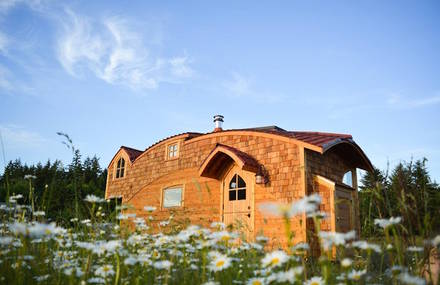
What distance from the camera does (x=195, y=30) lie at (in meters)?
9.53

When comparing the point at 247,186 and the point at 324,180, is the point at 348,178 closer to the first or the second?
the point at 324,180

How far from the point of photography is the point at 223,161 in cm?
928

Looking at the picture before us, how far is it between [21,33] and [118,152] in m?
6.88

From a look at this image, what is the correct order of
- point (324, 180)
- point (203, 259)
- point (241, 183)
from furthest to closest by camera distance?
point (241, 183) → point (324, 180) → point (203, 259)

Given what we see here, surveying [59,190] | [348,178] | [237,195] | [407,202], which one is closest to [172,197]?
[237,195]

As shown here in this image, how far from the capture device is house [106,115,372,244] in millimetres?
7809

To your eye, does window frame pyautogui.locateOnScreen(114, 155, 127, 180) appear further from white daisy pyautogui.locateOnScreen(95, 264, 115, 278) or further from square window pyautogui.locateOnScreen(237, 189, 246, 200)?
white daisy pyautogui.locateOnScreen(95, 264, 115, 278)

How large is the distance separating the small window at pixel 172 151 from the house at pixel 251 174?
4 centimetres

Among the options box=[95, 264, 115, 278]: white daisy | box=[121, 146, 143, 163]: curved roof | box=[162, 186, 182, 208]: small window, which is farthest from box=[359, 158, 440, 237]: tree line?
box=[121, 146, 143, 163]: curved roof

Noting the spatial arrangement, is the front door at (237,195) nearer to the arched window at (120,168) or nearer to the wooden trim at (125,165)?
the wooden trim at (125,165)

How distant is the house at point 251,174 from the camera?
7.81m

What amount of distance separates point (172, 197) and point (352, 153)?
6.20 m

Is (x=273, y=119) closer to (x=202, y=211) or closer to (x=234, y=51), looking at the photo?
(x=234, y=51)

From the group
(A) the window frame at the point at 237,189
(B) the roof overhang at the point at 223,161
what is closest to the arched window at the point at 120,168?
(B) the roof overhang at the point at 223,161
